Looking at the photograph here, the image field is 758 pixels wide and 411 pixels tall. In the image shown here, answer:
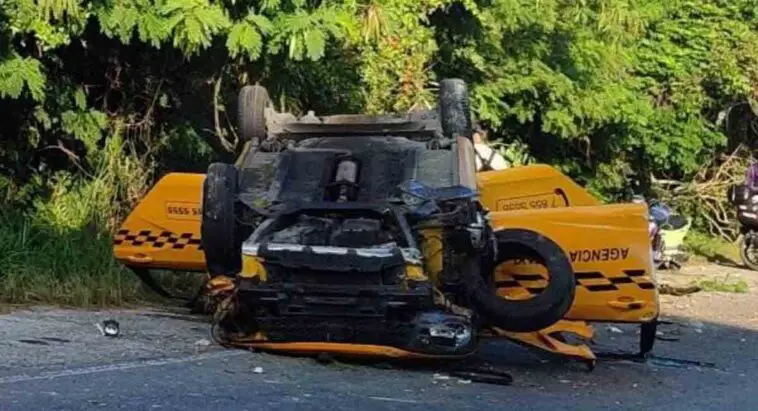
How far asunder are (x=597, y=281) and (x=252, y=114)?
3.20m

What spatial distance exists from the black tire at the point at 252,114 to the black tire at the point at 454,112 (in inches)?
55.2

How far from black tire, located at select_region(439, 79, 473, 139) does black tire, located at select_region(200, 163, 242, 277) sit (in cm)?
192

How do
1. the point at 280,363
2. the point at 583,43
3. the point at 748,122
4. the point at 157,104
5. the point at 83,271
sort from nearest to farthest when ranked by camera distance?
the point at 280,363
the point at 83,271
the point at 157,104
the point at 583,43
the point at 748,122

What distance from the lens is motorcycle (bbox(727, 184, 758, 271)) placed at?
64.4ft

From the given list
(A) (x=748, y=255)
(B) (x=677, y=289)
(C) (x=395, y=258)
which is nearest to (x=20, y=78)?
(C) (x=395, y=258)

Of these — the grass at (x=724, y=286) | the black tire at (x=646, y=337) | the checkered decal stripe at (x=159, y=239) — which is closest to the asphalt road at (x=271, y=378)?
the black tire at (x=646, y=337)

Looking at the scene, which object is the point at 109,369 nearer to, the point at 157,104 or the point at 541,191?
the point at 541,191

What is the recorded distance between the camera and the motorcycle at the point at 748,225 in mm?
19641

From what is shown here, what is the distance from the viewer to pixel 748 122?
23.2 meters

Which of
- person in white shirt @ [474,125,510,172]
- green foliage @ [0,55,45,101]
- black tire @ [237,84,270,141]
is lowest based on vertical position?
person in white shirt @ [474,125,510,172]

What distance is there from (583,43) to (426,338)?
10358 mm

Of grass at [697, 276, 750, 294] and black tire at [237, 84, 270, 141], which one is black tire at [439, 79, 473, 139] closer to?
black tire at [237, 84, 270, 141]

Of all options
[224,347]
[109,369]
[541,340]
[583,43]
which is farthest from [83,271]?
[583,43]

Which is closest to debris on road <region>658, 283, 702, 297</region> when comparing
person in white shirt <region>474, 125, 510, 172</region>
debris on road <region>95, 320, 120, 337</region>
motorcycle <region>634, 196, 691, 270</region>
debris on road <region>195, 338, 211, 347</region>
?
motorcycle <region>634, 196, 691, 270</region>
